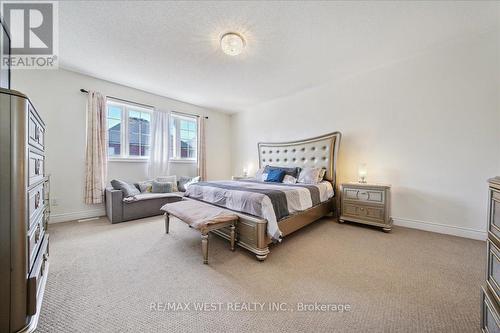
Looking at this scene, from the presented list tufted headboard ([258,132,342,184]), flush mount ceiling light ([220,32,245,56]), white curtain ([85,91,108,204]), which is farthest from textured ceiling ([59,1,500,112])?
tufted headboard ([258,132,342,184])

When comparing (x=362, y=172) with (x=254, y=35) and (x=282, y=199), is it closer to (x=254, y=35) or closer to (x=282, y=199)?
(x=282, y=199)

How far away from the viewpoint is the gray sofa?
3238 millimetres

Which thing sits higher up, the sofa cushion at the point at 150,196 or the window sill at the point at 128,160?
the window sill at the point at 128,160

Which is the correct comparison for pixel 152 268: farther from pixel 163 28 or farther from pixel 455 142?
pixel 455 142

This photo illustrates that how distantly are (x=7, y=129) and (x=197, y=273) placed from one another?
5.36 ft

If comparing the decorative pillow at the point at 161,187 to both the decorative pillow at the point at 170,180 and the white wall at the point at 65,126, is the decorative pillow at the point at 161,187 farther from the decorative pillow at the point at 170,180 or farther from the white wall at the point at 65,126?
the white wall at the point at 65,126

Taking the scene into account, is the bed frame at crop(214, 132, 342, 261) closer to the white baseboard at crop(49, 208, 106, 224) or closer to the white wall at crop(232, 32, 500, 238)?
the white wall at crop(232, 32, 500, 238)

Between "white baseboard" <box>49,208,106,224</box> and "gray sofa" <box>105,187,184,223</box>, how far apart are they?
0.77 feet

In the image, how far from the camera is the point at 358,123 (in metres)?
3.47

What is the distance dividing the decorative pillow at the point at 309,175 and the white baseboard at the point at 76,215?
13.3ft

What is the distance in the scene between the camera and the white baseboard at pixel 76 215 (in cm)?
318

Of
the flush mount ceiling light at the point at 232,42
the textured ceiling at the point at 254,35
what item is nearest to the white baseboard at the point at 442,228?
the textured ceiling at the point at 254,35

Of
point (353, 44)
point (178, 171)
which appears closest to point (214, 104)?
point (178, 171)

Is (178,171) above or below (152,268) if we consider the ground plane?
above
